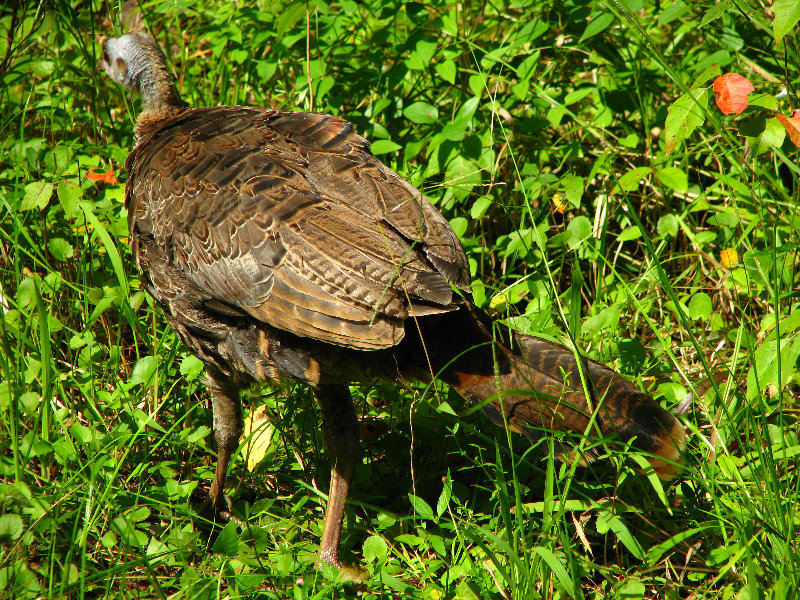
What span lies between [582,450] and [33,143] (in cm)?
349

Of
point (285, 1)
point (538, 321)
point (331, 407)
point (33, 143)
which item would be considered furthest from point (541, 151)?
point (33, 143)

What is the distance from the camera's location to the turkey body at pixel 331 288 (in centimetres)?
278

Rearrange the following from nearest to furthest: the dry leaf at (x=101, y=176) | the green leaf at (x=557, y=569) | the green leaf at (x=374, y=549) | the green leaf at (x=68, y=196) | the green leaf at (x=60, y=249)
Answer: the green leaf at (x=557, y=569), the green leaf at (x=374, y=549), the green leaf at (x=68, y=196), the green leaf at (x=60, y=249), the dry leaf at (x=101, y=176)

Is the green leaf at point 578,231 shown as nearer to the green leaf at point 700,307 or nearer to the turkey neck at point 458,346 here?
the green leaf at point 700,307

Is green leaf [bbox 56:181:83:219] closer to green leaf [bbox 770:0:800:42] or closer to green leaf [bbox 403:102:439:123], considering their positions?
green leaf [bbox 403:102:439:123]

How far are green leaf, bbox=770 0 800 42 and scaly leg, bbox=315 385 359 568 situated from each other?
205 cm

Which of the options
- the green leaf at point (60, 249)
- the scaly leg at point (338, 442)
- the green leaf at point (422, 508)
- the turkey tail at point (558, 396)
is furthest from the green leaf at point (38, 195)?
the green leaf at point (422, 508)

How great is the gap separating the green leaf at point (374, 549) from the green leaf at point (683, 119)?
6.15 feet

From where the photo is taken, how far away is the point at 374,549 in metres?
3.20

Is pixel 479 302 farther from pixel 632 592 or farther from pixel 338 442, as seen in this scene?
pixel 632 592

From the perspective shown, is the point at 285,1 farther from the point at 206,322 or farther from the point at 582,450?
the point at 582,450

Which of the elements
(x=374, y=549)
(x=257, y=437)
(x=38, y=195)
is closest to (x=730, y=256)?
(x=374, y=549)

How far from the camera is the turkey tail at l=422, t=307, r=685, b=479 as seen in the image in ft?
9.20

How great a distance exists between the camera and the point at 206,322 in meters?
3.17
